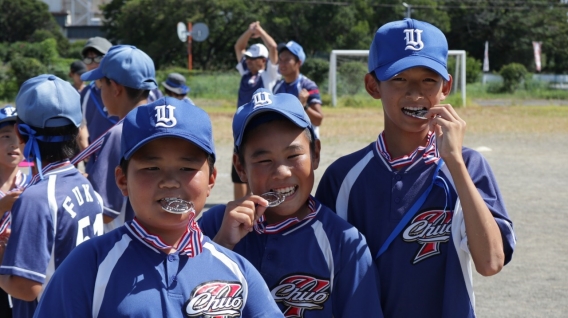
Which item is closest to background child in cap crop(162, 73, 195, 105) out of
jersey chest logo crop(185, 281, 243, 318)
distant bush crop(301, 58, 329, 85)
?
jersey chest logo crop(185, 281, 243, 318)

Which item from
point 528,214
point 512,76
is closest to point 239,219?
point 528,214

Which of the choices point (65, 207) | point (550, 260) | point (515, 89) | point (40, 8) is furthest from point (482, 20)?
point (65, 207)

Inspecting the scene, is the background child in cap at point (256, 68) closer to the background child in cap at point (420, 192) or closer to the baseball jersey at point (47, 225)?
the baseball jersey at point (47, 225)

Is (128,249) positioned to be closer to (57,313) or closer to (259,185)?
(57,313)

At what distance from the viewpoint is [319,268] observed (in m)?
2.41

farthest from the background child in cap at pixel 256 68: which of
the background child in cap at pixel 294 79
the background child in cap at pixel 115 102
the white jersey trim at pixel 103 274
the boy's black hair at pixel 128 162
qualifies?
the white jersey trim at pixel 103 274

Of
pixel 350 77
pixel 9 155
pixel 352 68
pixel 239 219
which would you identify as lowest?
pixel 350 77

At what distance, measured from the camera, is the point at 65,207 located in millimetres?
2977

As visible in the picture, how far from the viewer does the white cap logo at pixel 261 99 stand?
8.11 ft

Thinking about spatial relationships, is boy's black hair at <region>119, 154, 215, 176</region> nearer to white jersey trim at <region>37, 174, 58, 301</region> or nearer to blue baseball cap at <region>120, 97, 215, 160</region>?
blue baseball cap at <region>120, 97, 215, 160</region>

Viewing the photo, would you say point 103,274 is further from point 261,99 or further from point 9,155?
point 9,155

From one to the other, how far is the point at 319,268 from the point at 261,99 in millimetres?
587

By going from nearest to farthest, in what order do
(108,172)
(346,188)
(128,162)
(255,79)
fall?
(128,162)
(346,188)
(108,172)
(255,79)

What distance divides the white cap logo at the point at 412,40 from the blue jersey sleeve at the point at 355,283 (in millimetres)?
665
